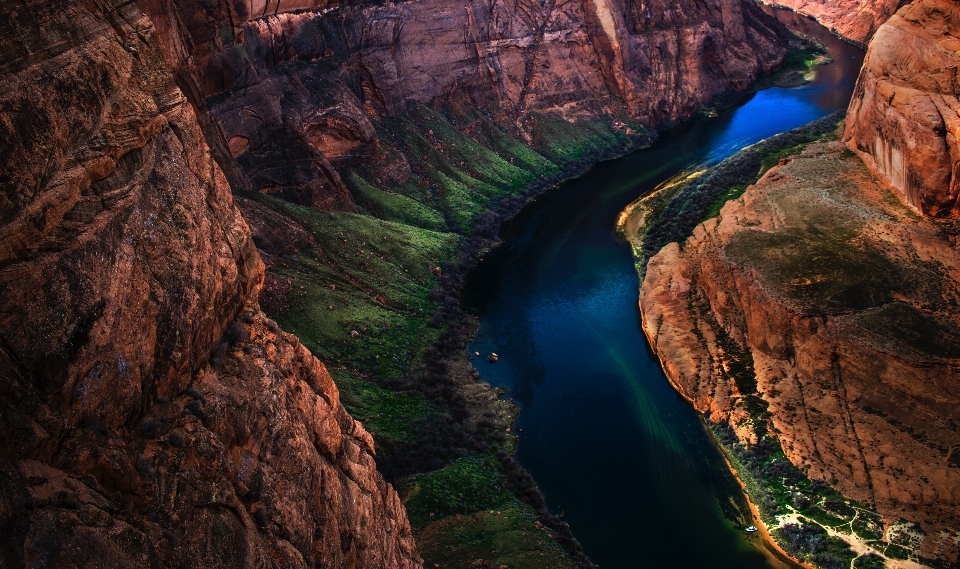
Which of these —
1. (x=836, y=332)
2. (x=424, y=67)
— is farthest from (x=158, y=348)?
(x=424, y=67)

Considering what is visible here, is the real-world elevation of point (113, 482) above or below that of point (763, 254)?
above

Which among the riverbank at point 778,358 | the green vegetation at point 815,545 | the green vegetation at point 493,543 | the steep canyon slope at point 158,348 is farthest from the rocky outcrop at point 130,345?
the riverbank at point 778,358

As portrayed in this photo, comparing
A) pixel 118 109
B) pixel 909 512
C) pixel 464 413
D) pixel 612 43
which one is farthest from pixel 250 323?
pixel 612 43

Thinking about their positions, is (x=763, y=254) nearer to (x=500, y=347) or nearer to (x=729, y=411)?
(x=729, y=411)

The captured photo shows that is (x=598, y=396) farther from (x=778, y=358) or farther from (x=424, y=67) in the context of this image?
(x=424, y=67)

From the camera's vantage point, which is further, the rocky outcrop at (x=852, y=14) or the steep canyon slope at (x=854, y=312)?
the rocky outcrop at (x=852, y=14)

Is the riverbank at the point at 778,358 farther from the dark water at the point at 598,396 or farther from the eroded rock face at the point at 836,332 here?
the dark water at the point at 598,396
